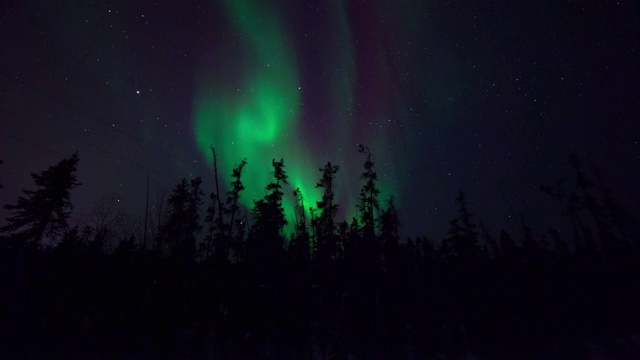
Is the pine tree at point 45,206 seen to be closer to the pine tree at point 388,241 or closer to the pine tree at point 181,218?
the pine tree at point 181,218

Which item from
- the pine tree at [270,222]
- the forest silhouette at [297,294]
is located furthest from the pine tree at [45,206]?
the pine tree at [270,222]

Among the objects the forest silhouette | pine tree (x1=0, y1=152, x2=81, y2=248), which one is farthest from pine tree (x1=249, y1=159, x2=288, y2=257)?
pine tree (x1=0, y1=152, x2=81, y2=248)

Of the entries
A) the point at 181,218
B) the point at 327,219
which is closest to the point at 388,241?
the point at 327,219

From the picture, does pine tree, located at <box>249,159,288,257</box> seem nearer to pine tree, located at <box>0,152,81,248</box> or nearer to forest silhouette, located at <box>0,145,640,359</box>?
forest silhouette, located at <box>0,145,640,359</box>

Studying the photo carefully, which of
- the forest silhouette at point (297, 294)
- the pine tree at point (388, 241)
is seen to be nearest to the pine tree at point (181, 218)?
the forest silhouette at point (297, 294)

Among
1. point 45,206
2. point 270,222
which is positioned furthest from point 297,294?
point 45,206

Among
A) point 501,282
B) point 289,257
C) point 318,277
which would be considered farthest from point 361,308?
point 501,282

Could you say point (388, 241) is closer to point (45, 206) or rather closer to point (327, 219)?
point (327, 219)

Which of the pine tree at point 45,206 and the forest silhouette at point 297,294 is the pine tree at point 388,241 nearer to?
the forest silhouette at point 297,294

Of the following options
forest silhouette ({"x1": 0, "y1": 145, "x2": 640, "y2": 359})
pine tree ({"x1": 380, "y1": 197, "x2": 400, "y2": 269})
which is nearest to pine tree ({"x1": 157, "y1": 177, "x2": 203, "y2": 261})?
forest silhouette ({"x1": 0, "y1": 145, "x2": 640, "y2": 359})

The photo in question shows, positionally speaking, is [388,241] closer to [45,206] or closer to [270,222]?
[270,222]

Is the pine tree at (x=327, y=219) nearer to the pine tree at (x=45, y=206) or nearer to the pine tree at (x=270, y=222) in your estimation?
the pine tree at (x=270, y=222)

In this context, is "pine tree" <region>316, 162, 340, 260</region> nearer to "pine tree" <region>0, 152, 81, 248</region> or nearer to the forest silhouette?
the forest silhouette

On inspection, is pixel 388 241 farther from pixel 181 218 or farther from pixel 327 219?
pixel 181 218
